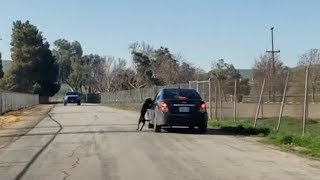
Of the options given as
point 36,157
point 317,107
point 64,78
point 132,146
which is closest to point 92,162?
point 36,157

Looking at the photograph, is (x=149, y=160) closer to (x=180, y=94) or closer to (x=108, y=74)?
(x=180, y=94)

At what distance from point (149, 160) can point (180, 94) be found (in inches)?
359

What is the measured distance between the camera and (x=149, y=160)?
13.1 metres

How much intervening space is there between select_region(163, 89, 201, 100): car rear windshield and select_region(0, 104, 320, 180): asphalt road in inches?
118

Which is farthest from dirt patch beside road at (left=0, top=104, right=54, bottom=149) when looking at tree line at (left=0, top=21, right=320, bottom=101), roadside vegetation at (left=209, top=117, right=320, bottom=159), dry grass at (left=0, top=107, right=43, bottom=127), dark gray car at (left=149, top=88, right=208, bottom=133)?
tree line at (left=0, top=21, right=320, bottom=101)

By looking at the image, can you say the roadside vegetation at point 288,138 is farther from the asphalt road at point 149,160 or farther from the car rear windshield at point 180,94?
the car rear windshield at point 180,94

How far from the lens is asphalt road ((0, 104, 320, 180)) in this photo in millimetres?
10961

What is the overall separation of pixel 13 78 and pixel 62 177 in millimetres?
103078

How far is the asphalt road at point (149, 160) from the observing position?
10961 millimetres

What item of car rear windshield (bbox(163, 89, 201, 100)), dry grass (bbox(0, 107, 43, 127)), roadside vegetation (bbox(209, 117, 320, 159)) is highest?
car rear windshield (bbox(163, 89, 201, 100))

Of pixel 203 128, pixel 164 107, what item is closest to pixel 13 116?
pixel 164 107

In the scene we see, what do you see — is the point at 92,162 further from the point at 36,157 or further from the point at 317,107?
the point at 317,107

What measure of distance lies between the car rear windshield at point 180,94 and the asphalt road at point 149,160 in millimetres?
2997

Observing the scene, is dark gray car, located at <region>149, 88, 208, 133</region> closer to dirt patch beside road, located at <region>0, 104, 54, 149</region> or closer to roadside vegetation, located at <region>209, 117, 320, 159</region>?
roadside vegetation, located at <region>209, 117, 320, 159</region>
